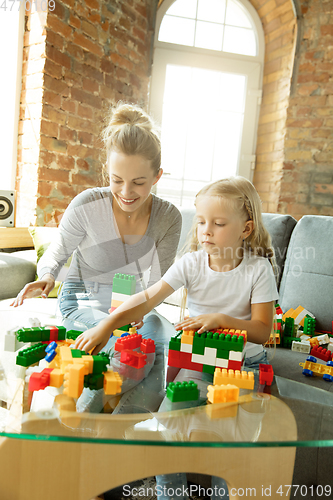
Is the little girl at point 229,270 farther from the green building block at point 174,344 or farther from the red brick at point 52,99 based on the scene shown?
the red brick at point 52,99

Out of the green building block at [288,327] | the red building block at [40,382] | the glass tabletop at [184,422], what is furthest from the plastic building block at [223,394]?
the green building block at [288,327]

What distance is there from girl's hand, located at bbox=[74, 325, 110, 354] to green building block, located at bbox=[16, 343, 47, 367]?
6 cm

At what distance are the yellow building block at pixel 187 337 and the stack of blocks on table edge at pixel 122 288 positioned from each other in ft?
0.66

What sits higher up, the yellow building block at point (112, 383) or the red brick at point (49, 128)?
the red brick at point (49, 128)

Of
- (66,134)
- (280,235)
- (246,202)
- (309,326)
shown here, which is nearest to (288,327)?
(309,326)

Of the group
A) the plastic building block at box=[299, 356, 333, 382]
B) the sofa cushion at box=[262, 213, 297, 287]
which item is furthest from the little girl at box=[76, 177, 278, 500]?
the sofa cushion at box=[262, 213, 297, 287]

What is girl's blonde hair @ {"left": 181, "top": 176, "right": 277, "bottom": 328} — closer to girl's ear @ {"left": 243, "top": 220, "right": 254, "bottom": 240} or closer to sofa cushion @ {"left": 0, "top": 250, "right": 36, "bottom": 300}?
girl's ear @ {"left": 243, "top": 220, "right": 254, "bottom": 240}

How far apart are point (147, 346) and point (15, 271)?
483 millimetres

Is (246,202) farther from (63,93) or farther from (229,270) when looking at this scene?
(63,93)

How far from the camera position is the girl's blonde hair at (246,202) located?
87 centimetres

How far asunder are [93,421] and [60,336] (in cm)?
22

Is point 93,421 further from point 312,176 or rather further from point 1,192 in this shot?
point 312,176

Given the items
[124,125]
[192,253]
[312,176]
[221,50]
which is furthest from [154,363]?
[221,50]

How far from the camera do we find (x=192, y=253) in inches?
38.4
